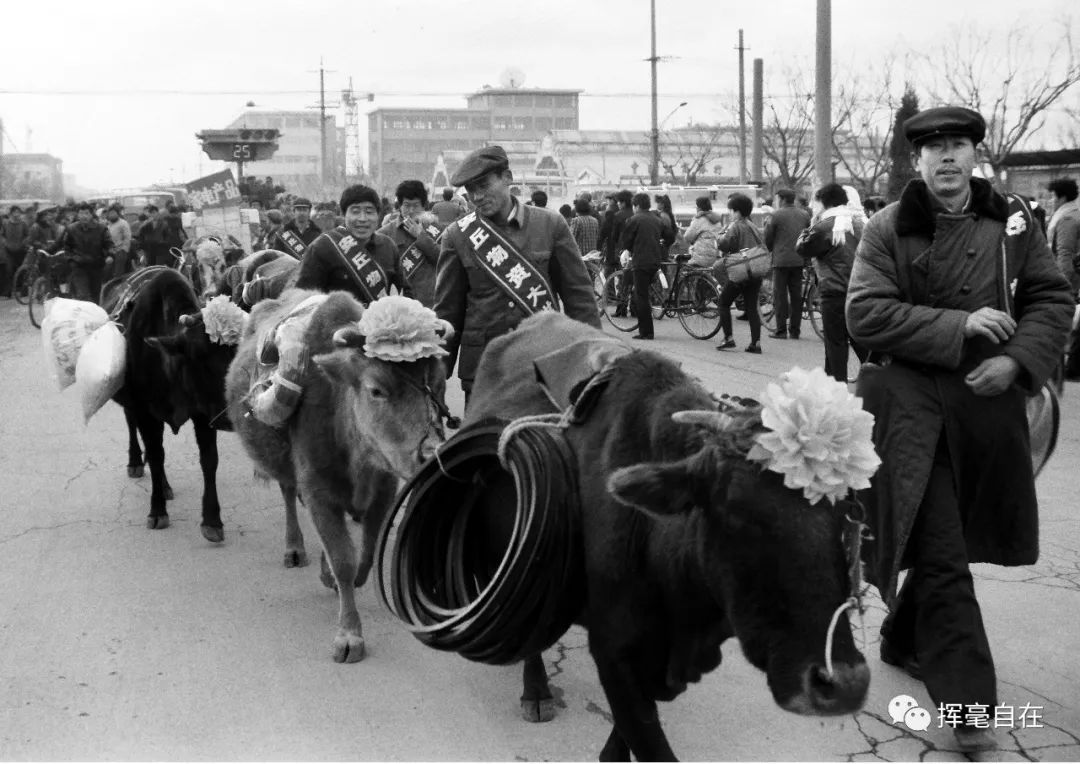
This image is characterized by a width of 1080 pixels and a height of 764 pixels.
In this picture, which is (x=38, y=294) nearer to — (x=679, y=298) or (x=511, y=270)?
(x=679, y=298)

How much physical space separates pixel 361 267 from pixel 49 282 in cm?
1737

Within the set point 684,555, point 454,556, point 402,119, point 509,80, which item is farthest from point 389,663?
point 402,119

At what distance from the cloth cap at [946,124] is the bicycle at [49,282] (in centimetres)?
1977

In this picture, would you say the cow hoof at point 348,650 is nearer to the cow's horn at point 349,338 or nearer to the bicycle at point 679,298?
the cow's horn at point 349,338

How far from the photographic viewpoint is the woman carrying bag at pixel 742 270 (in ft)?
49.0

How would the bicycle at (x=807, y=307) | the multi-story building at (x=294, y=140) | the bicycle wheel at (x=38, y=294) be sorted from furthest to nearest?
the multi-story building at (x=294, y=140), the bicycle wheel at (x=38, y=294), the bicycle at (x=807, y=307)

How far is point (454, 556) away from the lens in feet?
14.0

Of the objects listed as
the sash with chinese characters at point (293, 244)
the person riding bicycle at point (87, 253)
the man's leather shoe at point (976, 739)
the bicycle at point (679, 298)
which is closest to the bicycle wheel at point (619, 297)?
the bicycle at point (679, 298)

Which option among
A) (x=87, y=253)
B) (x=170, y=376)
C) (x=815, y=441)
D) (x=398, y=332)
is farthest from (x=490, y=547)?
(x=87, y=253)

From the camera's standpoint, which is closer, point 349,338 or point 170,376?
point 349,338

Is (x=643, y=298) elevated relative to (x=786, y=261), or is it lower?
lower

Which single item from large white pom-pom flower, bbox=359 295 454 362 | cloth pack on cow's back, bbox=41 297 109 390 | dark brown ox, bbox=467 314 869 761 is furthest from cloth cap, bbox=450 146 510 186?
cloth pack on cow's back, bbox=41 297 109 390

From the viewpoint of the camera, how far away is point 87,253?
2111 centimetres

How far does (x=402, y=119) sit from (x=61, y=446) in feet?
348
